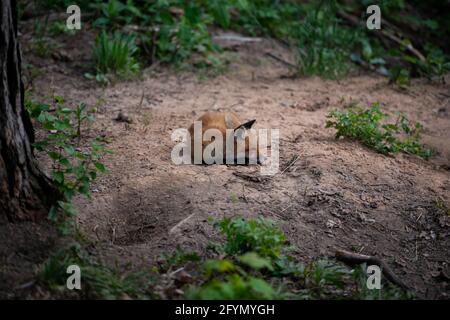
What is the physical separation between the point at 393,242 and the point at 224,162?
1.52 metres

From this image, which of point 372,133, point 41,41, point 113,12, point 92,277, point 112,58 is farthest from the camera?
point 113,12

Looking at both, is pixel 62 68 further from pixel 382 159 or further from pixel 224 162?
pixel 382 159

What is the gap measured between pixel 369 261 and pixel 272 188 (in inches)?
40.1

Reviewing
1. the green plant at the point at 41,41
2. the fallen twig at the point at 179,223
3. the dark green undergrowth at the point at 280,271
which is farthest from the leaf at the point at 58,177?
the green plant at the point at 41,41

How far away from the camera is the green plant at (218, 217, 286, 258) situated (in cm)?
328

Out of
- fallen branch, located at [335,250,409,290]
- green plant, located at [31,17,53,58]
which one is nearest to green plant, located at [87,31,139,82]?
green plant, located at [31,17,53,58]

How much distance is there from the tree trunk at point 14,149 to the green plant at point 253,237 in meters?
1.17

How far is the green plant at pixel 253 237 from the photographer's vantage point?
328cm

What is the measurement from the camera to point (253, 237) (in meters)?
3.28

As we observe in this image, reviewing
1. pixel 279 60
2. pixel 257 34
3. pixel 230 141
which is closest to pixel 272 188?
pixel 230 141

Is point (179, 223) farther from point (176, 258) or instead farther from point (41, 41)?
point (41, 41)

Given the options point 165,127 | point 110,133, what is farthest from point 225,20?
point 110,133

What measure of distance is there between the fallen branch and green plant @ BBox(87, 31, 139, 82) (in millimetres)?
3744

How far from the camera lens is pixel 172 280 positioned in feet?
10.4
